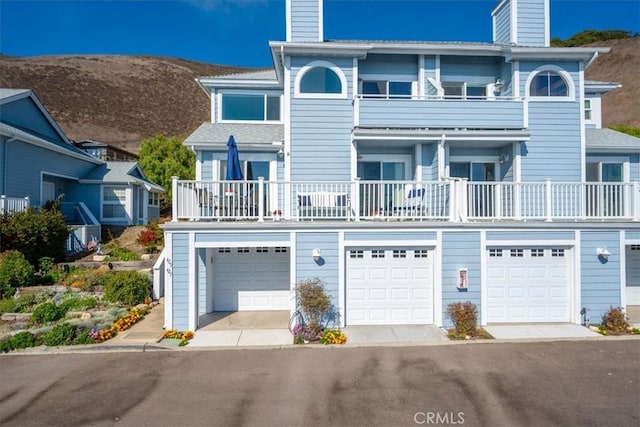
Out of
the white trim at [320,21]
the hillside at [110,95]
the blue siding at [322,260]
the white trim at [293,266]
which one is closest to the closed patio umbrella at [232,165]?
the white trim at [293,266]

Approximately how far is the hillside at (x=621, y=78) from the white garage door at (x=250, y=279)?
4295 centimetres

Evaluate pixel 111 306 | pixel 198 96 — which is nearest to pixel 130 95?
pixel 198 96

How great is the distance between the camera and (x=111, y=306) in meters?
10.4

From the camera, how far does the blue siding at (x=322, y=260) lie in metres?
8.98

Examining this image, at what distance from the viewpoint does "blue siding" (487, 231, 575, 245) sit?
9.16 m

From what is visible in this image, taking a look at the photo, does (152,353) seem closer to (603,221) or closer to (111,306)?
(111,306)

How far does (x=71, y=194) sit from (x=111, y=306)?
12041 mm

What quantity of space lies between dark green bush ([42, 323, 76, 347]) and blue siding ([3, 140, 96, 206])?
9867mm

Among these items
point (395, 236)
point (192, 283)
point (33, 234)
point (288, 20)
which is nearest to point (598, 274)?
point (395, 236)

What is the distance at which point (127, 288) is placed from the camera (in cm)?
1088

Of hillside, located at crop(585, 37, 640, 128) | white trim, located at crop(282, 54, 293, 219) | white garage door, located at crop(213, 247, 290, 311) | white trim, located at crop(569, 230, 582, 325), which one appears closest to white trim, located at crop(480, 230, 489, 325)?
white trim, located at crop(569, 230, 582, 325)

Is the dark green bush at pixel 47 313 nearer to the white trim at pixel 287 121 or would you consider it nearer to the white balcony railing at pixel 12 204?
the white balcony railing at pixel 12 204

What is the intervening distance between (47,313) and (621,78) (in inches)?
2662

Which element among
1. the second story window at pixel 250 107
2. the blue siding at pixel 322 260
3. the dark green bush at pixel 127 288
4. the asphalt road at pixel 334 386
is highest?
the second story window at pixel 250 107
